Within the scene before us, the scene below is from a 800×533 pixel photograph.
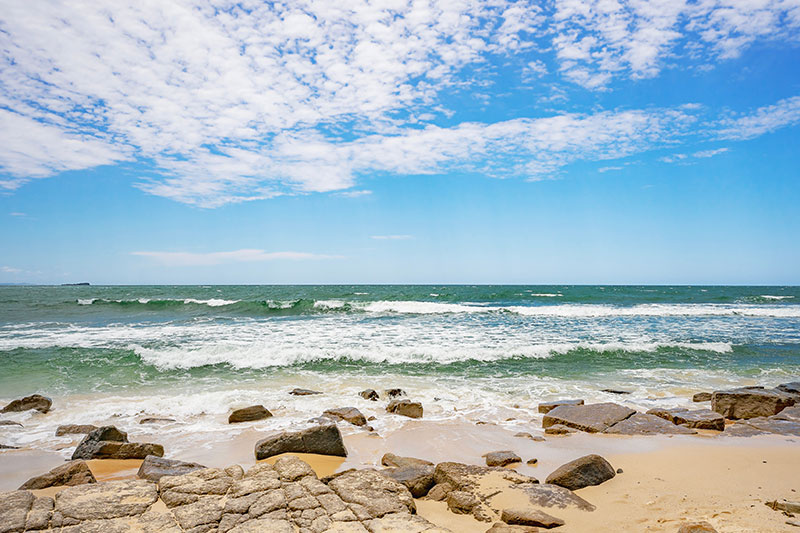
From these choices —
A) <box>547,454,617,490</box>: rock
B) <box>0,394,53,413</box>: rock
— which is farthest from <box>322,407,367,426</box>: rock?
<box>0,394,53,413</box>: rock

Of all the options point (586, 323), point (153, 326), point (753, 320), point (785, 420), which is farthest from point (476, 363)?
point (753, 320)

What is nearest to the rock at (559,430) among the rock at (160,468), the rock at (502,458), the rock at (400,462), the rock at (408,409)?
the rock at (502,458)

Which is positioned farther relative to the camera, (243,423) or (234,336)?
(234,336)

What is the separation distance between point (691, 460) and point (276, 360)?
34.3ft

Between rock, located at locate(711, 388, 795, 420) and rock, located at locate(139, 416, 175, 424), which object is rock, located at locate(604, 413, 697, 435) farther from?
rock, located at locate(139, 416, 175, 424)

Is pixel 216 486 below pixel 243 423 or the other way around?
the other way around

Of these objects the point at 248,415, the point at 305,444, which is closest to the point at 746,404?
the point at 305,444

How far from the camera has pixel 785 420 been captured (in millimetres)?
7062

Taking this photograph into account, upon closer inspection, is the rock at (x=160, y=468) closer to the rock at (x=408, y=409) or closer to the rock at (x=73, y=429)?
the rock at (x=73, y=429)

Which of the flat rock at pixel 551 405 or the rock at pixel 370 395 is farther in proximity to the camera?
the rock at pixel 370 395

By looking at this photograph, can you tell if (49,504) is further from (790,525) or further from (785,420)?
(785,420)

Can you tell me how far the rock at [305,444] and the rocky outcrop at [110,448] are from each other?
4.68 ft

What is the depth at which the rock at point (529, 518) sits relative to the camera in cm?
346

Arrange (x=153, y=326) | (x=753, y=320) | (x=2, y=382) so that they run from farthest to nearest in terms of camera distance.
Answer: (x=753, y=320), (x=153, y=326), (x=2, y=382)
